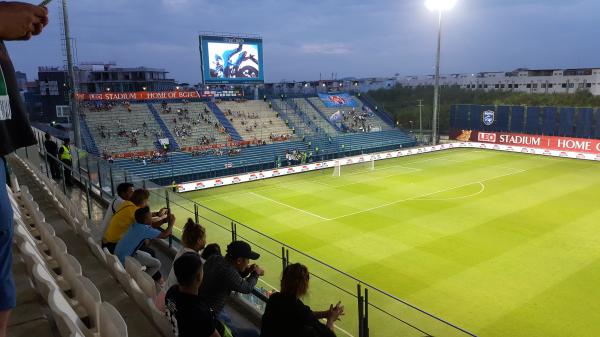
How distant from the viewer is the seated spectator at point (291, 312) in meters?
4.04

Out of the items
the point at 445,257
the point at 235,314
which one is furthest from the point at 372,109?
the point at 235,314

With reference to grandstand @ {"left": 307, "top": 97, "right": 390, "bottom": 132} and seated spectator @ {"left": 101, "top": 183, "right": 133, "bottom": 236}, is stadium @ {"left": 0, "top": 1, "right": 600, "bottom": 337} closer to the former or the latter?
seated spectator @ {"left": 101, "top": 183, "right": 133, "bottom": 236}

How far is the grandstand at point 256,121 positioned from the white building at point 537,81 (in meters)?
53.5

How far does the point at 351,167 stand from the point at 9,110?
106 feet

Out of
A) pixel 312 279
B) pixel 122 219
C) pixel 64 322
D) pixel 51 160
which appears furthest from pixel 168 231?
pixel 51 160

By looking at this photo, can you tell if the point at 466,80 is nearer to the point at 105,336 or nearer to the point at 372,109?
the point at 372,109

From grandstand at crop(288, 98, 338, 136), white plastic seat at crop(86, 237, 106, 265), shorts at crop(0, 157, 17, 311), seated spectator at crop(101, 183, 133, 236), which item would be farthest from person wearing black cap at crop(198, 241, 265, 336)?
grandstand at crop(288, 98, 338, 136)

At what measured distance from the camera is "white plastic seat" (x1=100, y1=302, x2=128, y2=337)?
10.4ft

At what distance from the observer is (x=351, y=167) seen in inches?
1328

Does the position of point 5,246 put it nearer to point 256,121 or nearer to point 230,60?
point 230,60

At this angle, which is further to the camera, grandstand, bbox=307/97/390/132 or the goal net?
grandstand, bbox=307/97/390/132

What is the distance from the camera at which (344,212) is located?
21594 millimetres

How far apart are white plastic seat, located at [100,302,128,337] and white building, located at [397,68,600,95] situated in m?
82.8

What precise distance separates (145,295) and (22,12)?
3702mm
